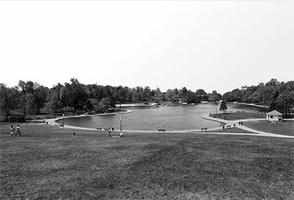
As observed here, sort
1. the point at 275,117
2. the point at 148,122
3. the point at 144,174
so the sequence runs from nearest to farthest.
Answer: the point at 144,174
the point at 275,117
the point at 148,122

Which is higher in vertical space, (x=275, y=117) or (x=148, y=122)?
(x=275, y=117)

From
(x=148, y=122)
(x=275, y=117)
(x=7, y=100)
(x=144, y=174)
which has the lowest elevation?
(x=148, y=122)

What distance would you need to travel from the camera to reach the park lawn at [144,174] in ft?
44.4

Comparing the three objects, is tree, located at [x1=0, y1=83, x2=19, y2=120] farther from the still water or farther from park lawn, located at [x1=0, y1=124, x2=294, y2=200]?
park lawn, located at [x1=0, y1=124, x2=294, y2=200]

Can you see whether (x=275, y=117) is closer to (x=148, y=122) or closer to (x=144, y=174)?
(x=148, y=122)

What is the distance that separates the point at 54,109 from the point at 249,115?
90.1m

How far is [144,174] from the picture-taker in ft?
54.3

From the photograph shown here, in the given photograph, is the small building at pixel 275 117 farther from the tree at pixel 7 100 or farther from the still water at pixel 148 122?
the tree at pixel 7 100

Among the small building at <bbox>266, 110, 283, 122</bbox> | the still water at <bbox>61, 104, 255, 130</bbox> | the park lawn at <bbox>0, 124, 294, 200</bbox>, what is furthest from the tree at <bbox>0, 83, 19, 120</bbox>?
the small building at <bbox>266, 110, 283, 122</bbox>

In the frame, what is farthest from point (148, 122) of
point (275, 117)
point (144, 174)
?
point (144, 174)

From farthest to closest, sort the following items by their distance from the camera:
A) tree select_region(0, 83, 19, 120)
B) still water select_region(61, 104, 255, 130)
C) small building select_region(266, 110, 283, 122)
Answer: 1. tree select_region(0, 83, 19, 120)
2. small building select_region(266, 110, 283, 122)
3. still water select_region(61, 104, 255, 130)

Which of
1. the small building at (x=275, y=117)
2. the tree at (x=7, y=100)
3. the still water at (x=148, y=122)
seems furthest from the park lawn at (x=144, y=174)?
the tree at (x=7, y=100)

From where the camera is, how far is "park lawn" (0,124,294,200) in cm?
1355

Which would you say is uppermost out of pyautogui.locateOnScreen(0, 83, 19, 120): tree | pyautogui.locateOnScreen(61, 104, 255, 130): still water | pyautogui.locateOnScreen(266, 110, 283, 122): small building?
pyautogui.locateOnScreen(0, 83, 19, 120): tree
